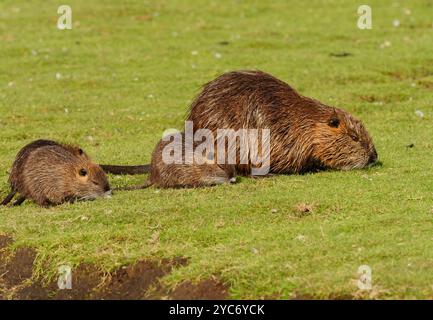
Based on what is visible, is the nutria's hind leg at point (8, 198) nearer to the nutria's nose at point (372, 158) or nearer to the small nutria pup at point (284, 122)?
the small nutria pup at point (284, 122)

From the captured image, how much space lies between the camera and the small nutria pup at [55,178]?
8984 mm

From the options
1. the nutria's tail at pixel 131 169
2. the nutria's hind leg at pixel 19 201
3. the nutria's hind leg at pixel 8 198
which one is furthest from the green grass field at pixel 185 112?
the nutria's hind leg at pixel 8 198

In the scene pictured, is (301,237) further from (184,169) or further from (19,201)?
(19,201)

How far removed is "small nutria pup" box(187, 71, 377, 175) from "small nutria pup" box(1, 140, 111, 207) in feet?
4.19

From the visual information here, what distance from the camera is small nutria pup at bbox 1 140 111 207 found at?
8984 millimetres

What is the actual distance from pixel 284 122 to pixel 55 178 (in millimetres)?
2420

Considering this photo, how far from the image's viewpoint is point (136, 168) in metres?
10.1

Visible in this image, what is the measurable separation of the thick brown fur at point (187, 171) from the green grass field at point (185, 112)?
0.19 m

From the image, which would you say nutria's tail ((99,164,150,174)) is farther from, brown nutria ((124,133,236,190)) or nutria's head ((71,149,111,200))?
nutria's head ((71,149,111,200))

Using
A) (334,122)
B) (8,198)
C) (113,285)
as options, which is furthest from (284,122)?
(113,285)

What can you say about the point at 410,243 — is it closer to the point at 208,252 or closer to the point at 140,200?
the point at 208,252

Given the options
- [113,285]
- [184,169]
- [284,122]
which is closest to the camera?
[113,285]

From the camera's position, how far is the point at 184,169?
30.2 ft
